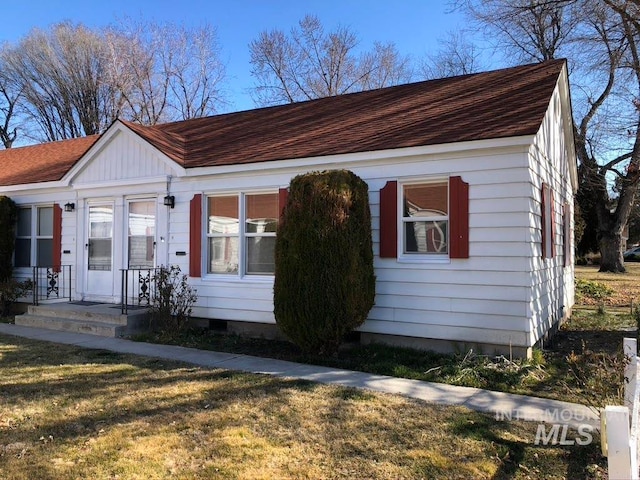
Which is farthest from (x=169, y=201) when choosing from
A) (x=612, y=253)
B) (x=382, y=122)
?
(x=612, y=253)

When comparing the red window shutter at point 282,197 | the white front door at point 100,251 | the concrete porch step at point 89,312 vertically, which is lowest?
the concrete porch step at point 89,312

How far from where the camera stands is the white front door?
33.1 feet

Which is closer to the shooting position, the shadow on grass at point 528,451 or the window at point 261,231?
the shadow on grass at point 528,451

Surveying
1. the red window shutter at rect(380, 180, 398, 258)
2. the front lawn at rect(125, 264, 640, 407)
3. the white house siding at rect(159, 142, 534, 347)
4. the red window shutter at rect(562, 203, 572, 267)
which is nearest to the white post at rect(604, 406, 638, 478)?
the front lawn at rect(125, 264, 640, 407)

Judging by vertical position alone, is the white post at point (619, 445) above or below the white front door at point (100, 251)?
below

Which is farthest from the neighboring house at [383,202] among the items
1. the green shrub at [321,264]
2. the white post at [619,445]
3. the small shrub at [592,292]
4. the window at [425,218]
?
the white post at [619,445]

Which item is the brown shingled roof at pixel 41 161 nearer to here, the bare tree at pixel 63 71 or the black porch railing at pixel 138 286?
the black porch railing at pixel 138 286

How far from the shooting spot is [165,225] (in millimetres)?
9344

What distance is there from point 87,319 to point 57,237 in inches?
111

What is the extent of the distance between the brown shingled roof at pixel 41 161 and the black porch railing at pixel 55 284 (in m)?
1.98

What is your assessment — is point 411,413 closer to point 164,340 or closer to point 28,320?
point 164,340

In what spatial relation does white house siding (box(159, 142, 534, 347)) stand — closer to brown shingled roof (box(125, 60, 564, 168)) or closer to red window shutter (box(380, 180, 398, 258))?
red window shutter (box(380, 180, 398, 258))

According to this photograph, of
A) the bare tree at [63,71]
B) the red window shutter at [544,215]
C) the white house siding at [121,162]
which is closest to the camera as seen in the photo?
the red window shutter at [544,215]

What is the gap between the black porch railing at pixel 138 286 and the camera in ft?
30.3
